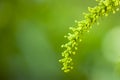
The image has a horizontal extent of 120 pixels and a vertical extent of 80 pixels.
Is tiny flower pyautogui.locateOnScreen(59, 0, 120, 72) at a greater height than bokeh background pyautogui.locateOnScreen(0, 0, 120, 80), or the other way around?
bokeh background pyautogui.locateOnScreen(0, 0, 120, 80)

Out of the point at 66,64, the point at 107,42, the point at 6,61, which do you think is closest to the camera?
the point at 66,64

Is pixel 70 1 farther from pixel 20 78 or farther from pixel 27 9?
pixel 20 78

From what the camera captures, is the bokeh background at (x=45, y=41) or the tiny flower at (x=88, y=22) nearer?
the tiny flower at (x=88, y=22)

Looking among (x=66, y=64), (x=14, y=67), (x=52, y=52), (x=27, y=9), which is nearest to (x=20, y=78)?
(x=14, y=67)

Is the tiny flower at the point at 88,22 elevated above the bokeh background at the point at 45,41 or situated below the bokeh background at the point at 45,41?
below

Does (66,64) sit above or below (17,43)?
below

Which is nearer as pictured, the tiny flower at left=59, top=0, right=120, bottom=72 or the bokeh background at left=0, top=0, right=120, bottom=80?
the tiny flower at left=59, top=0, right=120, bottom=72

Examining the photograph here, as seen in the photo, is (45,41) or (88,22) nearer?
(88,22)

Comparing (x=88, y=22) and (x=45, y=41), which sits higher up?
(x=45, y=41)
